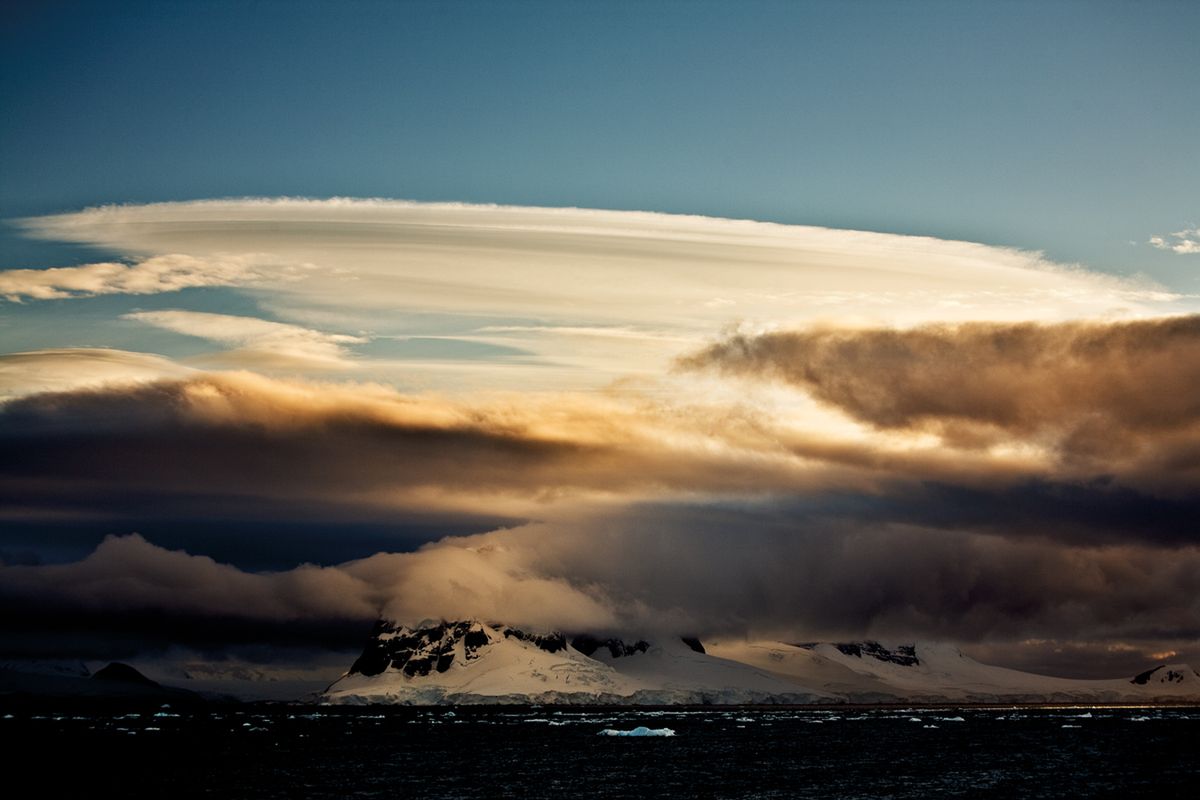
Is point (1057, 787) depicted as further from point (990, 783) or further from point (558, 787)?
point (558, 787)

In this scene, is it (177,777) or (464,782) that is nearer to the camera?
(464,782)

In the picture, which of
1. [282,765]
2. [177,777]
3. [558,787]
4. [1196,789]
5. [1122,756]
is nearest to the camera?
[1196,789]

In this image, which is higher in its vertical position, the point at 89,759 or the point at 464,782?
the point at 464,782

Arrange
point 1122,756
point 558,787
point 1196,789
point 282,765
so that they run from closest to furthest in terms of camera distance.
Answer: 1. point 1196,789
2. point 558,787
3. point 282,765
4. point 1122,756

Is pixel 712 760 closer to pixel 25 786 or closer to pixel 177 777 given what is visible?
pixel 177 777

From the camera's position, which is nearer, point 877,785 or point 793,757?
point 877,785

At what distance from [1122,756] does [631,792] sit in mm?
96174

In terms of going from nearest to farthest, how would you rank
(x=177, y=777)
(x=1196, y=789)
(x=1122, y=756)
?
(x=1196, y=789) < (x=177, y=777) < (x=1122, y=756)

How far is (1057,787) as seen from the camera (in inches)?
5103

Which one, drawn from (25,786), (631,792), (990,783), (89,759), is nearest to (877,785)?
(990,783)

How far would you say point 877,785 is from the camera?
13350 cm

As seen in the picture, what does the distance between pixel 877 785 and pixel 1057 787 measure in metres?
18.9

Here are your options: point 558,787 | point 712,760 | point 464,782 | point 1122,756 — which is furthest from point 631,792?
point 1122,756

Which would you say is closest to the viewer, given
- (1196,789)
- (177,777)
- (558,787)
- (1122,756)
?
(1196,789)
